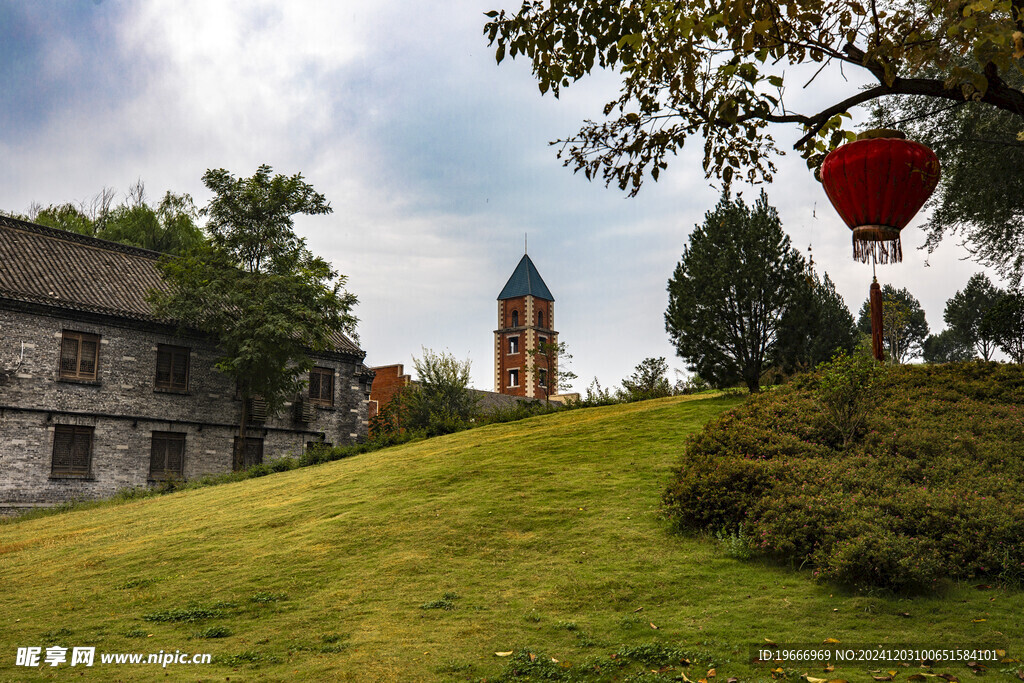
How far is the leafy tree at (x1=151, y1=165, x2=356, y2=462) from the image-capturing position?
1086 inches

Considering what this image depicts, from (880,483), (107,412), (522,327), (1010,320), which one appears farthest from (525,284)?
(880,483)

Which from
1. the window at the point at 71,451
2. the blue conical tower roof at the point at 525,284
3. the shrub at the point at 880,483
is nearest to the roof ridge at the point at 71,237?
the window at the point at 71,451

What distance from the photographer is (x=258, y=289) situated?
92.1 ft

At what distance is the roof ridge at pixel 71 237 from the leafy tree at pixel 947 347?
57981 millimetres

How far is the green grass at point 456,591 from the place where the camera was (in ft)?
23.3

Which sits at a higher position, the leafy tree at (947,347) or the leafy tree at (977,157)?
the leafy tree at (947,347)

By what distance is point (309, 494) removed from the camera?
639 inches

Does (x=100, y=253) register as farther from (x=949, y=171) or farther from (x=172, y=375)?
(x=949, y=171)

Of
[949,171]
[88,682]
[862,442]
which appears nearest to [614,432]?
[862,442]

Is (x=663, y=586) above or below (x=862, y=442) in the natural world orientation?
below

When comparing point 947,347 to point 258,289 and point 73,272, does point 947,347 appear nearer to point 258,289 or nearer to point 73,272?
point 258,289

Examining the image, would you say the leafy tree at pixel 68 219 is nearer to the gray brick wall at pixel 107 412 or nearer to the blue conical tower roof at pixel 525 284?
the gray brick wall at pixel 107 412

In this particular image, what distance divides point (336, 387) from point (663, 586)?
27.8m

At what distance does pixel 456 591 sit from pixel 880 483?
5.55 meters
